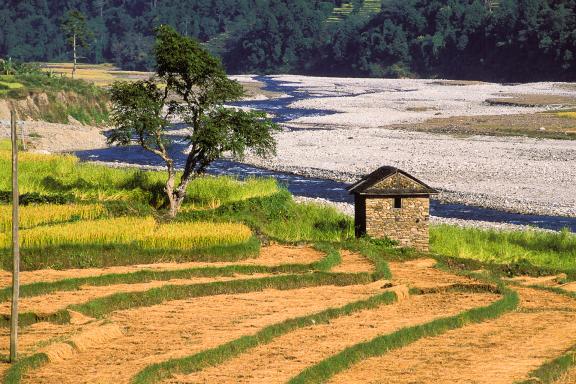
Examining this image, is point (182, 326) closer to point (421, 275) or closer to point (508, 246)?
point (421, 275)

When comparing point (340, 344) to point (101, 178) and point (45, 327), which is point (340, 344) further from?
point (101, 178)

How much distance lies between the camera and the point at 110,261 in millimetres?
34094

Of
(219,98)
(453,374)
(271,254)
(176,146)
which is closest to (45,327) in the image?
(453,374)

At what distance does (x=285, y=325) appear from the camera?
25.6 metres

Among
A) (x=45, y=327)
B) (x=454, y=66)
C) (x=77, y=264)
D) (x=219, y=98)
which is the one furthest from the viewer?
(x=454, y=66)

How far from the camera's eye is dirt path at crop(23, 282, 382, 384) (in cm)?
2175

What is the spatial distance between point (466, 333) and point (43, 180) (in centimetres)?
2743

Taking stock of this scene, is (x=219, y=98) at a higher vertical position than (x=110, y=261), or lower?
higher

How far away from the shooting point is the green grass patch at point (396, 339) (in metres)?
21.6

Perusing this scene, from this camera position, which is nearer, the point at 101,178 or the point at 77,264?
the point at 77,264

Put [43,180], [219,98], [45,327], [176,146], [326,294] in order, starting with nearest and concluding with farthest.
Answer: [45,327]
[326,294]
[219,98]
[43,180]
[176,146]

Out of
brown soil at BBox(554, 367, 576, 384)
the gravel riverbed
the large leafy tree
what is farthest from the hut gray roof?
brown soil at BBox(554, 367, 576, 384)

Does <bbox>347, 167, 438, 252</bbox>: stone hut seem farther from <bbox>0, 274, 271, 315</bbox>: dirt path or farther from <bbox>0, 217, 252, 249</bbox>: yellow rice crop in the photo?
<bbox>0, 274, 271, 315</bbox>: dirt path

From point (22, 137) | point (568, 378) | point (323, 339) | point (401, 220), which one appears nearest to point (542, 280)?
point (401, 220)
